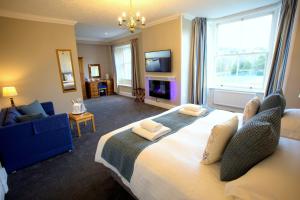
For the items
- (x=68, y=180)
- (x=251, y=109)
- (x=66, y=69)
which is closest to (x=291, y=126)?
(x=251, y=109)

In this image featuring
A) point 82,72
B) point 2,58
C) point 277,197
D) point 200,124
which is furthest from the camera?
point 82,72

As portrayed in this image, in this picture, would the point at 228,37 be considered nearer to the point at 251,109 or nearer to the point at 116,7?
the point at 116,7

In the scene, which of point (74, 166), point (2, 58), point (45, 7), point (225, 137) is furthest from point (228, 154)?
point (2, 58)

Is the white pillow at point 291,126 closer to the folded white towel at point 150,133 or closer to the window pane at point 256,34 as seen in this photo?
the folded white towel at point 150,133

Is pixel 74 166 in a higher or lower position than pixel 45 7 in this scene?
lower

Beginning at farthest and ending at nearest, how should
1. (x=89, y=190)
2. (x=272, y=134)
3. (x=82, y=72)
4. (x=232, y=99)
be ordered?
(x=82, y=72) → (x=232, y=99) → (x=89, y=190) → (x=272, y=134)

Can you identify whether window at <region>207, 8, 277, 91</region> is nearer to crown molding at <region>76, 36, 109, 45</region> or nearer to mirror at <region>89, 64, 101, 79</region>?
crown molding at <region>76, 36, 109, 45</region>

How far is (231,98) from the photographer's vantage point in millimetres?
4184

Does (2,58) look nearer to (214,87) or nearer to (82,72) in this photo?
(82,72)

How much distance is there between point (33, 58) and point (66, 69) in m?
0.76

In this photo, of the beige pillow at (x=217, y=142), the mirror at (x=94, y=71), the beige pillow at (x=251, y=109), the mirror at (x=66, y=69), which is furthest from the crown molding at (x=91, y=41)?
the beige pillow at (x=217, y=142)

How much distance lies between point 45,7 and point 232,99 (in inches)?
194

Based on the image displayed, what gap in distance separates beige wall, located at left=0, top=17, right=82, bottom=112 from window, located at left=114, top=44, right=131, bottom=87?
9.78 ft

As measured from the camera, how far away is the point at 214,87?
4547mm
